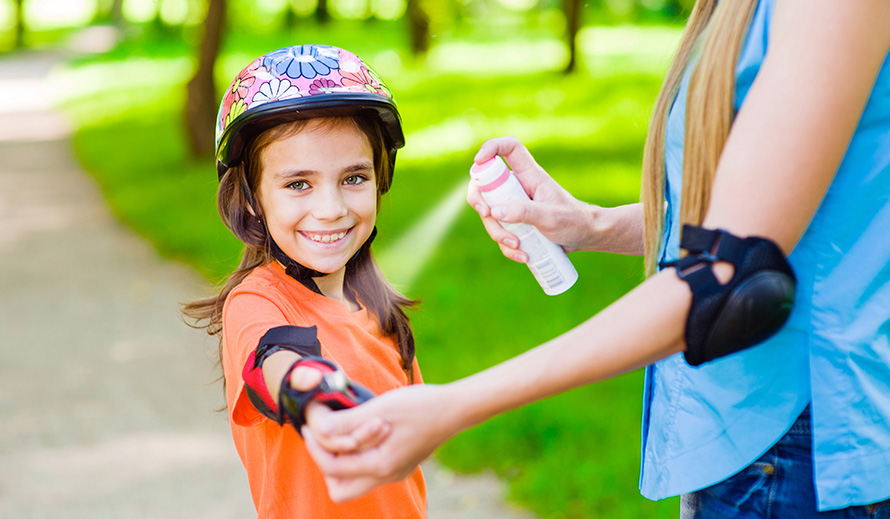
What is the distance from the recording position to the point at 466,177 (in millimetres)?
9617

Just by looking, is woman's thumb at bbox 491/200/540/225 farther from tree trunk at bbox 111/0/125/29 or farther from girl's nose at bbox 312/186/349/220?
tree trunk at bbox 111/0/125/29

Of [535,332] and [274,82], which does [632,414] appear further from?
[274,82]

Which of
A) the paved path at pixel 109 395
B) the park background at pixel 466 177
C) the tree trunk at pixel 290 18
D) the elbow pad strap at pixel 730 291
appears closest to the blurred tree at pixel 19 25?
the park background at pixel 466 177

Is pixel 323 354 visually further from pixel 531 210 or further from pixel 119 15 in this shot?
pixel 119 15

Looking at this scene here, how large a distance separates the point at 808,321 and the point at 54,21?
58.4m

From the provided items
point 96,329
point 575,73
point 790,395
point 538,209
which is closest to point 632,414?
point 538,209

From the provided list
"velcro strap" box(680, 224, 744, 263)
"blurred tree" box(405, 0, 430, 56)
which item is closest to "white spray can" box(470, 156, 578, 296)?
"velcro strap" box(680, 224, 744, 263)

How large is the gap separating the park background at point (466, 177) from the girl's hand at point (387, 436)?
9 centimetres

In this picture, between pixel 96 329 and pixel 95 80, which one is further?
pixel 95 80

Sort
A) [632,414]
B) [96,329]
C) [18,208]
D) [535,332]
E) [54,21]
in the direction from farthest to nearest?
[54,21]
[18,208]
[96,329]
[535,332]
[632,414]

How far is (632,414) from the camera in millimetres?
4867

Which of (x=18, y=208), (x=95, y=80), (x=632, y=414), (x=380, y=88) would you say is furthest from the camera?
(x=95, y=80)

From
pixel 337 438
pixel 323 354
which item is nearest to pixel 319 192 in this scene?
pixel 323 354

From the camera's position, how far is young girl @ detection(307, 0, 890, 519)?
1.36 metres
